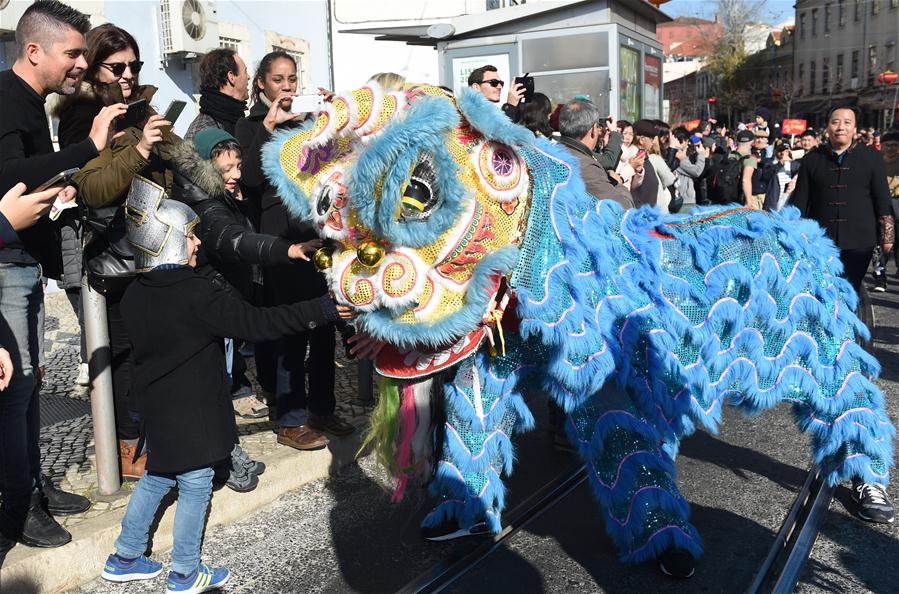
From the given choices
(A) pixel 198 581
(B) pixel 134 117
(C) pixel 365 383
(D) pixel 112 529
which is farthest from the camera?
(C) pixel 365 383

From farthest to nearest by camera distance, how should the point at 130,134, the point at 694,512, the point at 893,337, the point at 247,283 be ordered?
the point at 893,337 < the point at 247,283 < the point at 694,512 < the point at 130,134

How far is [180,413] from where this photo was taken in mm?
2961

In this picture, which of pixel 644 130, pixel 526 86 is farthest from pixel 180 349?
pixel 644 130

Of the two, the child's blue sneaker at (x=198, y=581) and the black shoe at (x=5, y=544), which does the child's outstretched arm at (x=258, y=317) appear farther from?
the black shoe at (x=5, y=544)

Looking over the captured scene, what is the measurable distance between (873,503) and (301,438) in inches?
108

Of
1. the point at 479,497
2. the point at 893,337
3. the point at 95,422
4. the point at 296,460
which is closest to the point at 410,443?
the point at 479,497

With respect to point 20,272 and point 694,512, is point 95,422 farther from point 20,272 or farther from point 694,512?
point 694,512

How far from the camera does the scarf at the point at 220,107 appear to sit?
4430mm

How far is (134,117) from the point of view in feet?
11.7

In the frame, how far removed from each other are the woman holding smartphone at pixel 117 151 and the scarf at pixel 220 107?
0.63 metres

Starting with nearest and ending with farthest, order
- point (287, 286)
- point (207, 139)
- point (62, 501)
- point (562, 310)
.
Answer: point (562, 310), point (62, 501), point (207, 139), point (287, 286)


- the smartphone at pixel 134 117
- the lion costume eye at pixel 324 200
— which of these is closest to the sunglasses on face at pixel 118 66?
the smartphone at pixel 134 117

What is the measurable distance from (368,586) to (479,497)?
55cm

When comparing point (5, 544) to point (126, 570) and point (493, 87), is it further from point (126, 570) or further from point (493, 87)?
point (493, 87)
